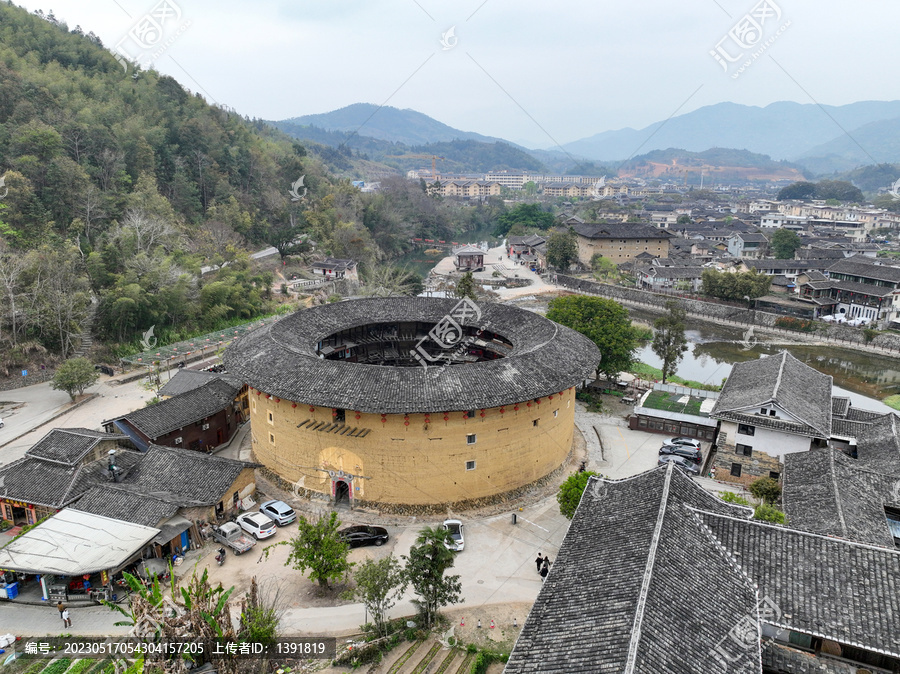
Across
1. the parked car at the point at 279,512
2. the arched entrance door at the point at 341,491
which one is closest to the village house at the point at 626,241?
the arched entrance door at the point at 341,491

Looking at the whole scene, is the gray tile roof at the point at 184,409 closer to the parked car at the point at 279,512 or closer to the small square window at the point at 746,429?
the parked car at the point at 279,512

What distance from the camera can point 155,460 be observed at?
19.2 meters

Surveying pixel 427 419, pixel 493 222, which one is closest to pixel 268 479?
pixel 427 419

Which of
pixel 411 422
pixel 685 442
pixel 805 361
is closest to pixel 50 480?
pixel 411 422

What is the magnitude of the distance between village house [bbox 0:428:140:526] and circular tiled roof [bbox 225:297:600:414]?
504 centimetres

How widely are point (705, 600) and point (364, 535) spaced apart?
33.2ft

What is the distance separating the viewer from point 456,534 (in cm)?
1748

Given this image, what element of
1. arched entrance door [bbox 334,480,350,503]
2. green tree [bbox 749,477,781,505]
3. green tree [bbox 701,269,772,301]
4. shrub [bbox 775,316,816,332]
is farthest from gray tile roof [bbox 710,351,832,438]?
green tree [bbox 701,269,772,301]

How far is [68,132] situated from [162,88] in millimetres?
25325

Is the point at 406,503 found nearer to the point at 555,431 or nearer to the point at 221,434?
the point at 555,431

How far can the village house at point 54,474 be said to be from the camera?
17641mm

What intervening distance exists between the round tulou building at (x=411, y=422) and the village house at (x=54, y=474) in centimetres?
509

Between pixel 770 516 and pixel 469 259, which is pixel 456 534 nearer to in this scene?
pixel 770 516

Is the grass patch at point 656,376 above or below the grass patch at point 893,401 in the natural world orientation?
above
